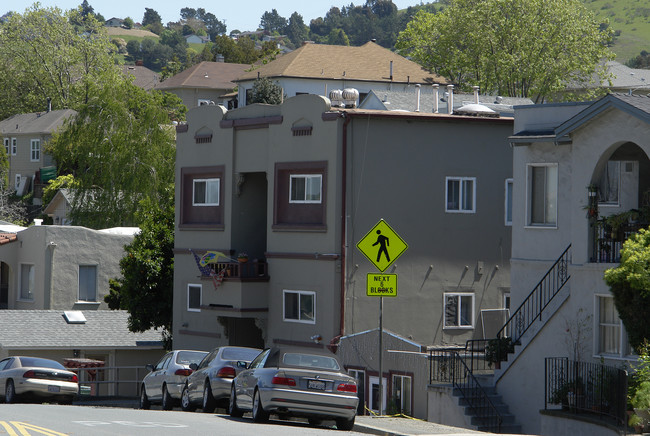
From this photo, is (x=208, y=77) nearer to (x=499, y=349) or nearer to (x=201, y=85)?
(x=201, y=85)

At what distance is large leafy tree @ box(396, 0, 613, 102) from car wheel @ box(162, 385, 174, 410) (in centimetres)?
4628

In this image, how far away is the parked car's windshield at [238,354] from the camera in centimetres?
2322

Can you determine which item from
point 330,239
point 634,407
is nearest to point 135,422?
point 634,407

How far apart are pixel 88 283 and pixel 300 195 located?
18.9 meters

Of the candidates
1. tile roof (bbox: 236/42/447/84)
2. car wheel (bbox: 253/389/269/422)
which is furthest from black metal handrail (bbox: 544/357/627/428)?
tile roof (bbox: 236/42/447/84)

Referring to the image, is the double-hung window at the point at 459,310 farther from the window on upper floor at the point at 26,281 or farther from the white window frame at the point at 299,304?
the window on upper floor at the point at 26,281

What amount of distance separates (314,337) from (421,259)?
374 cm

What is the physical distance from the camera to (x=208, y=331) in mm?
35375

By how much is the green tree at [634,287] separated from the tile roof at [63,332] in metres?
25.9

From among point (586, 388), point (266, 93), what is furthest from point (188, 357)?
point (266, 93)

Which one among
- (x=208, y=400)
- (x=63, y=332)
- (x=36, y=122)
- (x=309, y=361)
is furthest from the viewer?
(x=36, y=122)

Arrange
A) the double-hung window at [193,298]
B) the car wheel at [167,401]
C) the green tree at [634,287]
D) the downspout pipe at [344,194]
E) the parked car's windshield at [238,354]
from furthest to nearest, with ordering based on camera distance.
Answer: the double-hung window at [193,298] < the downspout pipe at [344,194] < the car wheel at [167,401] < the parked car's windshield at [238,354] < the green tree at [634,287]

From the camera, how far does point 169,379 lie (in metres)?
25.6

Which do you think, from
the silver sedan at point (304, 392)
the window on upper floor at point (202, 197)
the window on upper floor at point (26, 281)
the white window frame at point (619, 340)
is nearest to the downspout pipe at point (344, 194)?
the window on upper floor at point (202, 197)
